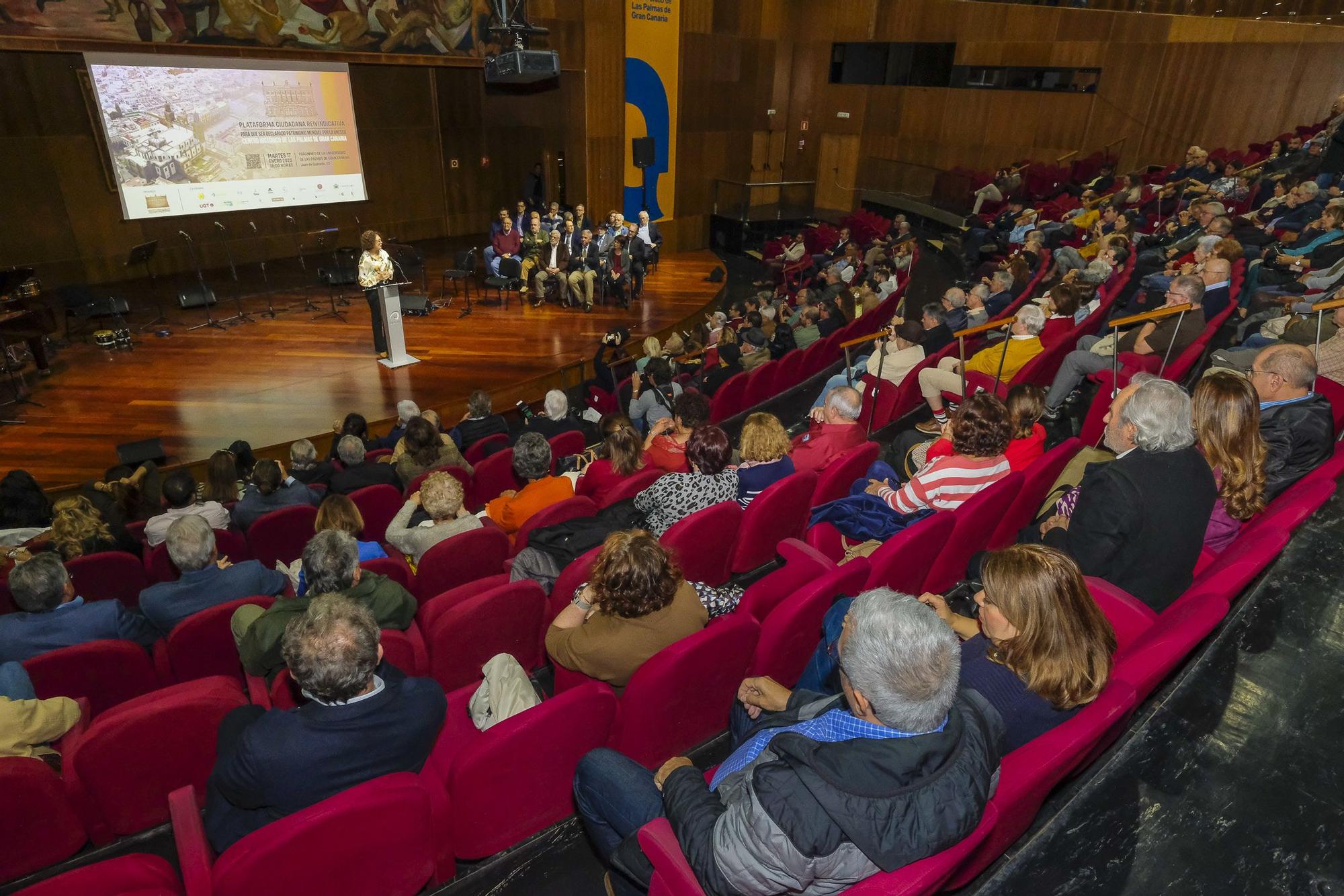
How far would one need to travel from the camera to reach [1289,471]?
2828 millimetres

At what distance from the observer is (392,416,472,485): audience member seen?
4.40 metres

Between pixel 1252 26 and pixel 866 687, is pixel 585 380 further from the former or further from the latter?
pixel 1252 26

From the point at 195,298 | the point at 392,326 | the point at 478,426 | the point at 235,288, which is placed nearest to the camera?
the point at 478,426

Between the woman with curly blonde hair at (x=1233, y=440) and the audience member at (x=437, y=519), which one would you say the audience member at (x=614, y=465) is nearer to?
the audience member at (x=437, y=519)

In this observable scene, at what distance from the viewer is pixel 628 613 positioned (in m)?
2.07

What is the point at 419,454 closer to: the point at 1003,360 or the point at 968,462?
the point at 968,462

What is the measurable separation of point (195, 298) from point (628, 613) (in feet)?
30.1

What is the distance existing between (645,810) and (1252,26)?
602 inches

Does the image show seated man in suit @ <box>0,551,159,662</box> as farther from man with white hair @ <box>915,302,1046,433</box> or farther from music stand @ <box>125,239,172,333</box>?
music stand @ <box>125,239,172,333</box>

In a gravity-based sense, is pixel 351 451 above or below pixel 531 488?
below

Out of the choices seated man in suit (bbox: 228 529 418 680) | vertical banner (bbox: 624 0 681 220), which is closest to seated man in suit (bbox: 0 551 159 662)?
seated man in suit (bbox: 228 529 418 680)

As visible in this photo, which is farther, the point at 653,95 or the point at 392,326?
the point at 653,95

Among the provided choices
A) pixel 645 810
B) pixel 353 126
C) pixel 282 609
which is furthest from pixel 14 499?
pixel 353 126

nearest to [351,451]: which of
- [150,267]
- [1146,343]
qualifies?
[1146,343]
